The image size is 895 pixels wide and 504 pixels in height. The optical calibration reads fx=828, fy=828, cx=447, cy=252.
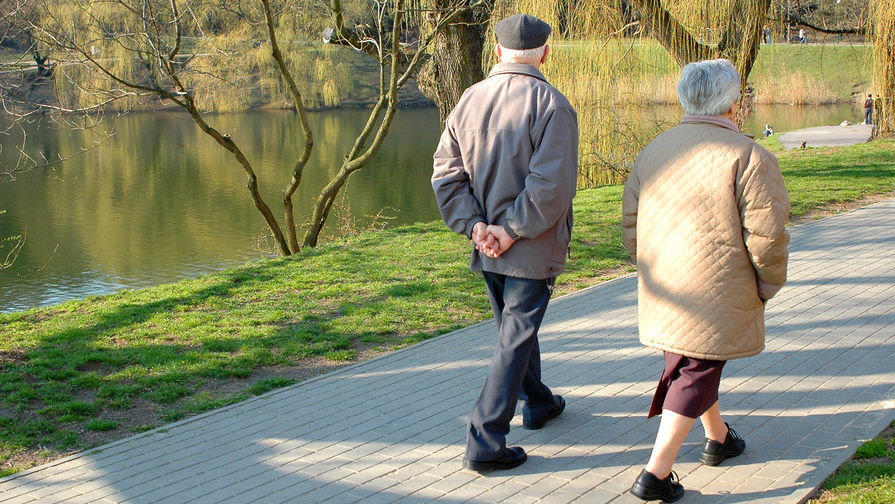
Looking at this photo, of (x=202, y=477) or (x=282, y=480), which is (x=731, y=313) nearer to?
(x=282, y=480)

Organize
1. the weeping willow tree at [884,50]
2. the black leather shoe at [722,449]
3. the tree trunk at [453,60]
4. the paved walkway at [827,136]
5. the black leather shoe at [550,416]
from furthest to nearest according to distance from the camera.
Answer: the paved walkway at [827,136]
the tree trunk at [453,60]
the weeping willow tree at [884,50]
the black leather shoe at [550,416]
the black leather shoe at [722,449]

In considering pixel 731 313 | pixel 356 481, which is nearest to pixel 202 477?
pixel 356 481

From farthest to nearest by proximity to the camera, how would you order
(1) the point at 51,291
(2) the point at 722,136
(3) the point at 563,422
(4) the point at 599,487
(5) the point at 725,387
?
1. (1) the point at 51,291
2. (5) the point at 725,387
3. (3) the point at 563,422
4. (4) the point at 599,487
5. (2) the point at 722,136

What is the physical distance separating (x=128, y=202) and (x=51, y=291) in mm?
7130

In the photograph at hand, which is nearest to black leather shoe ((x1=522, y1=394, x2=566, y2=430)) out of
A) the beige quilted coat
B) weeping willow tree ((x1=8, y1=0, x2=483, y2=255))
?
the beige quilted coat

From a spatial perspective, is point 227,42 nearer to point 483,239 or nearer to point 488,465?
point 483,239

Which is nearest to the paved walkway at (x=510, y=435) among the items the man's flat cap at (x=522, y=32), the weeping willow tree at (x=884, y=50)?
the man's flat cap at (x=522, y=32)

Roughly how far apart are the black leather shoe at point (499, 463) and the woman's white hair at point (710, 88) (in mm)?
1673

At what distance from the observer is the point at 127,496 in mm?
3639

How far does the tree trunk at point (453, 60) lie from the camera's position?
1223 cm

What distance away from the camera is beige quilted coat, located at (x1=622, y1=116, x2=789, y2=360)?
308 centimetres

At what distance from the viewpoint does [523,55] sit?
3.52m

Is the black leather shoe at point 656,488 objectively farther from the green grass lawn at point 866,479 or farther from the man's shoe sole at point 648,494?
the green grass lawn at point 866,479

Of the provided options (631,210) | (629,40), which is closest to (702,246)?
(631,210)
